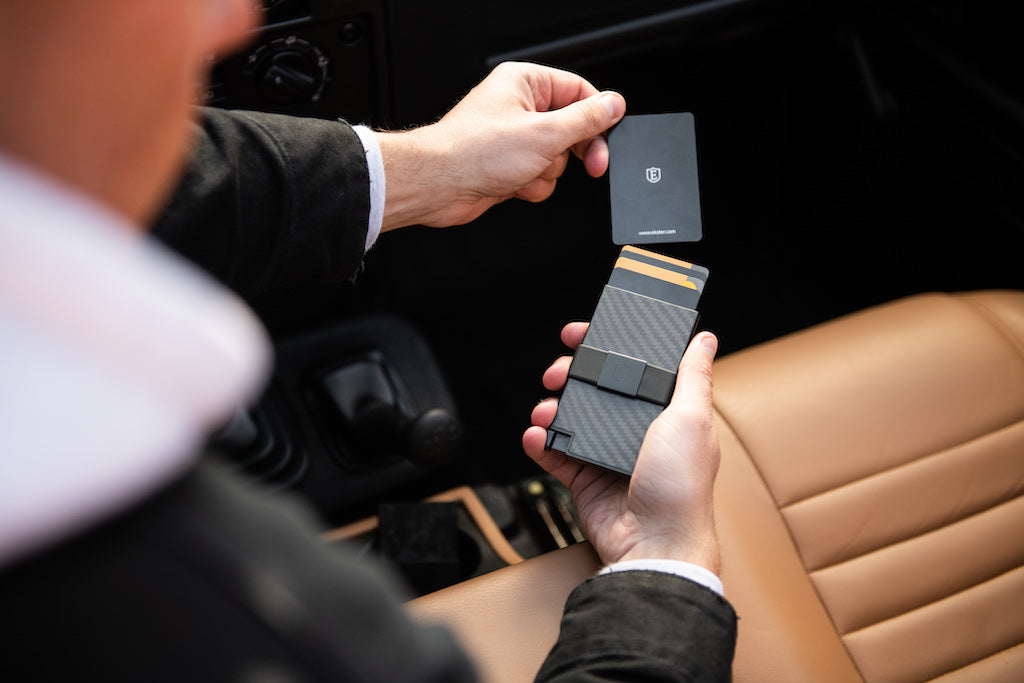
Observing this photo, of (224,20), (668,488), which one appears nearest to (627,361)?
(668,488)

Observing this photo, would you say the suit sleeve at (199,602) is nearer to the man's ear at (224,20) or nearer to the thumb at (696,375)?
the man's ear at (224,20)

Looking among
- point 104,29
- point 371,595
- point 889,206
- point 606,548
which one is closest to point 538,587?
point 606,548

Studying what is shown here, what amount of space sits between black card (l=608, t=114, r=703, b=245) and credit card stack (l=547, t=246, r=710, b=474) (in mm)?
82

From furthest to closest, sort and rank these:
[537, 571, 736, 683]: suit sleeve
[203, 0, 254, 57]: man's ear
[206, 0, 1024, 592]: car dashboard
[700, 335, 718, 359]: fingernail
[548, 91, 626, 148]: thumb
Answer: [206, 0, 1024, 592]: car dashboard
[548, 91, 626, 148]: thumb
[700, 335, 718, 359]: fingernail
[537, 571, 736, 683]: suit sleeve
[203, 0, 254, 57]: man's ear

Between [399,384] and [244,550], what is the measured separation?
44.4 inches

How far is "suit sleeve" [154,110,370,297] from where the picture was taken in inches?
31.2

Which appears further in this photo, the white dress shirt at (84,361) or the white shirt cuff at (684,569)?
the white shirt cuff at (684,569)

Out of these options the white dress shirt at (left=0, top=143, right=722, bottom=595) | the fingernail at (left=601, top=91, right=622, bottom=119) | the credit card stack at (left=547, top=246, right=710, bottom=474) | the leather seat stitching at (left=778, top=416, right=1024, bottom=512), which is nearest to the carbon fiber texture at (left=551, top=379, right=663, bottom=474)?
the credit card stack at (left=547, top=246, right=710, bottom=474)

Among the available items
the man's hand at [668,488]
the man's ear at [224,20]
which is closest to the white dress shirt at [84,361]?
the man's ear at [224,20]

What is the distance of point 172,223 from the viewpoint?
0.77 metres

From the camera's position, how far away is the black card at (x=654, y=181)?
1058 millimetres

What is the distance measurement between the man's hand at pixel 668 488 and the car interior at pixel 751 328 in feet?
0.19

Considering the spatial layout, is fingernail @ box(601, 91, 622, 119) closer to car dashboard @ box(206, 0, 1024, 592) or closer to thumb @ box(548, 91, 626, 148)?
thumb @ box(548, 91, 626, 148)

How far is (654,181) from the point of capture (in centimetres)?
107
